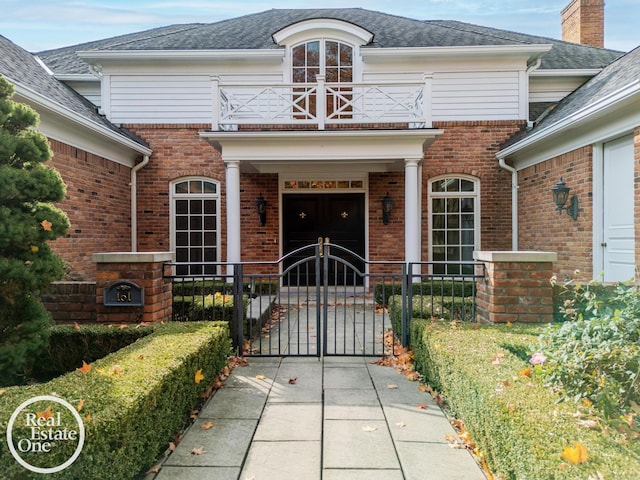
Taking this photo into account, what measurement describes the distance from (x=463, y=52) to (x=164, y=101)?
23.0 feet

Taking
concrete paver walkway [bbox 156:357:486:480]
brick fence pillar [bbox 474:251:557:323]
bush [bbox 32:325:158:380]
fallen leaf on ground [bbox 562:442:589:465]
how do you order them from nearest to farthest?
fallen leaf on ground [bbox 562:442:589:465], concrete paver walkway [bbox 156:357:486:480], bush [bbox 32:325:158:380], brick fence pillar [bbox 474:251:557:323]

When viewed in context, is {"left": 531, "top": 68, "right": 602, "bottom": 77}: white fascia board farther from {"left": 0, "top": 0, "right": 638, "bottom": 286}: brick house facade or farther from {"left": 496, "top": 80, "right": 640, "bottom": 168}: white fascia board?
{"left": 496, "top": 80, "right": 640, "bottom": 168}: white fascia board

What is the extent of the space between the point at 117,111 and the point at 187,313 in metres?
6.60

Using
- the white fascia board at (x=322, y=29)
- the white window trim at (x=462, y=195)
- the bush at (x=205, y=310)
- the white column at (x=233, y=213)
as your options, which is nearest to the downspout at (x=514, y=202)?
the white window trim at (x=462, y=195)

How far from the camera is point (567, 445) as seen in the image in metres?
1.84

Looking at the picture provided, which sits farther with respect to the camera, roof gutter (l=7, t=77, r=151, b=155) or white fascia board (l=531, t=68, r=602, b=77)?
white fascia board (l=531, t=68, r=602, b=77)

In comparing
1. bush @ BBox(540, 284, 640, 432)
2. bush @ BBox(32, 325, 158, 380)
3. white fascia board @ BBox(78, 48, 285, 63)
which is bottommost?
bush @ BBox(32, 325, 158, 380)

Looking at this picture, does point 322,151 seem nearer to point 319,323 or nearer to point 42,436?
point 319,323

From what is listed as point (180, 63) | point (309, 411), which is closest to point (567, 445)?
point (309, 411)

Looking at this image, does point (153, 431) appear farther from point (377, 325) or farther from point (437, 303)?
point (377, 325)

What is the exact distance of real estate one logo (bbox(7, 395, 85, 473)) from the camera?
1884 millimetres

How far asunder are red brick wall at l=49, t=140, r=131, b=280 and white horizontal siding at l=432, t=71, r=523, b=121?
735cm

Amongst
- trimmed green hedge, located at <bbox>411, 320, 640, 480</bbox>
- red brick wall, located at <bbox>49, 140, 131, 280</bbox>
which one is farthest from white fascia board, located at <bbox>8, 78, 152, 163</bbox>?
trimmed green hedge, located at <bbox>411, 320, 640, 480</bbox>

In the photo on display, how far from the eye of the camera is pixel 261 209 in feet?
32.2
